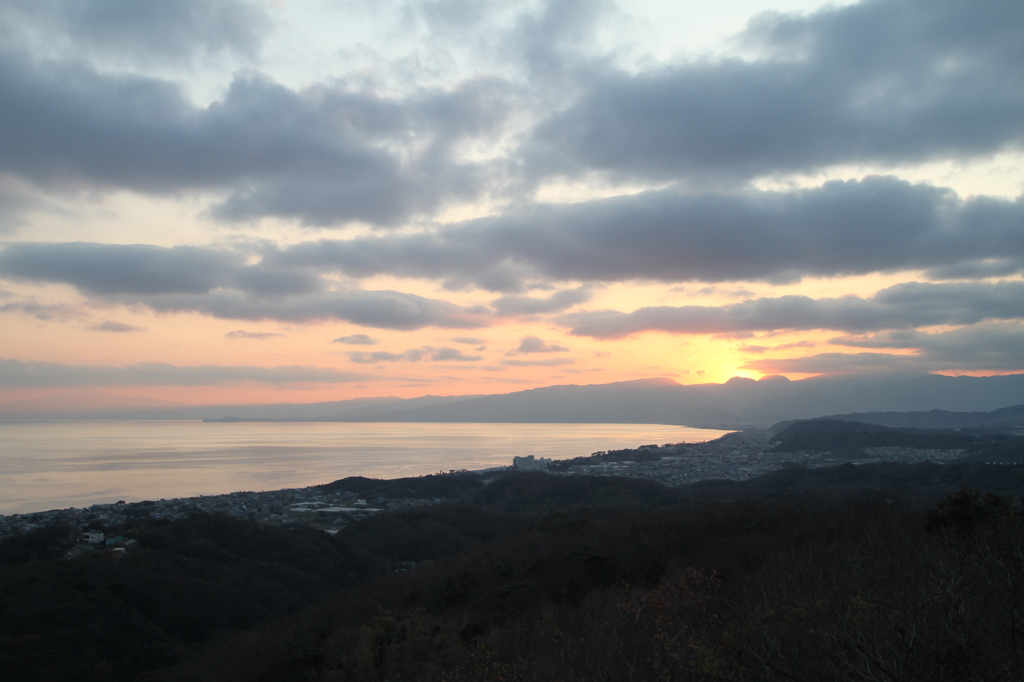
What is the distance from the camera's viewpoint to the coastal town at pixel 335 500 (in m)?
34.1

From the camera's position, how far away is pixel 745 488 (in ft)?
173

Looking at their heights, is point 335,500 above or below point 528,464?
above

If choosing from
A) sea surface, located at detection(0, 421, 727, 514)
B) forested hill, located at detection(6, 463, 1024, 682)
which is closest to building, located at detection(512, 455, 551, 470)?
sea surface, located at detection(0, 421, 727, 514)

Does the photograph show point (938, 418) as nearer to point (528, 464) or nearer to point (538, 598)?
point (528, 464)

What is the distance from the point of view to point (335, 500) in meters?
54.3

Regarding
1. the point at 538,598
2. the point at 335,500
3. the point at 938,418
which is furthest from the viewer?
the point at 938,418

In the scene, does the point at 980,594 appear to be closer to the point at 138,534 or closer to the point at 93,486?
the point at 138,534

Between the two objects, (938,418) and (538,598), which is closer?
(538,598)

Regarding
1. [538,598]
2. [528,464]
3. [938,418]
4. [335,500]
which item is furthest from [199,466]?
[938,418]

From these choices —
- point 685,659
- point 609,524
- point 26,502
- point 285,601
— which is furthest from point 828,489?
point 26,502

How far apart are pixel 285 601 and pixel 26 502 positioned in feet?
134

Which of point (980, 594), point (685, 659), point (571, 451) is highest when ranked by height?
point (980, 594)

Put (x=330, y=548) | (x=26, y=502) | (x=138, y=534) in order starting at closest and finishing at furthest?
(x=138, y=534) → (x=330, y=548) → (x=26, y=502)

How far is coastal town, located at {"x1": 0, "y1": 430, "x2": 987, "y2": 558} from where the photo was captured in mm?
34125
